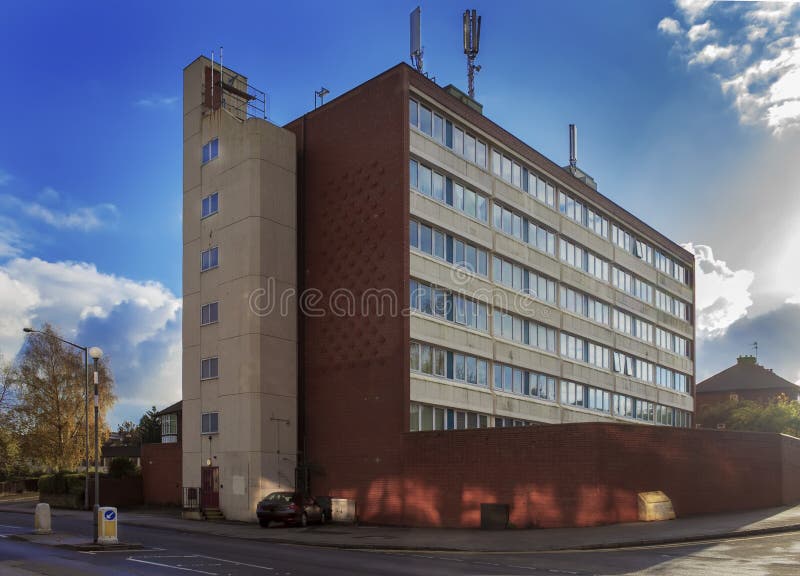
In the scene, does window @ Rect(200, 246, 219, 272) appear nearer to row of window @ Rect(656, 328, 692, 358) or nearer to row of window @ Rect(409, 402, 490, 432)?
row of window @ Rect(409, 402, 490, 432)

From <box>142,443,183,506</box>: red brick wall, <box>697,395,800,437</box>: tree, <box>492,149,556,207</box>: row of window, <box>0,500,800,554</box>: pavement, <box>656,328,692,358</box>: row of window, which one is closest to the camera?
<box>0,500,800,554</box>: pavement

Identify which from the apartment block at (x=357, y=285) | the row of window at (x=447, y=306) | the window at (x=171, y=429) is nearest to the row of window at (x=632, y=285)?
the apartment block at (x=357, y=285)

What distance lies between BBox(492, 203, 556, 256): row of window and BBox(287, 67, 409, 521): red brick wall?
810cm

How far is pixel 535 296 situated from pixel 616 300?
11.7 m

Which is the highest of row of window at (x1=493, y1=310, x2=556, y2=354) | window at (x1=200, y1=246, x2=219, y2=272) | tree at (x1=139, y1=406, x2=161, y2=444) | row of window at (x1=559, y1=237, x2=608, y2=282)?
row of window at (x1=559, y1=237, x2=608, y2=282)

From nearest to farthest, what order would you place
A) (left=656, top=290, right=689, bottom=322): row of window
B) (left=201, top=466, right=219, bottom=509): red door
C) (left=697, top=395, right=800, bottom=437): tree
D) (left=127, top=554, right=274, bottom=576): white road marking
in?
(left=127, top=554, right=274, bottom=576): white road marking, (left=201, top=466, right=219, bottom=509): red door, (left=656, top=290, right=689, bottom=322): row of window, (left=697, top=395, right=800, bottom=437): tree

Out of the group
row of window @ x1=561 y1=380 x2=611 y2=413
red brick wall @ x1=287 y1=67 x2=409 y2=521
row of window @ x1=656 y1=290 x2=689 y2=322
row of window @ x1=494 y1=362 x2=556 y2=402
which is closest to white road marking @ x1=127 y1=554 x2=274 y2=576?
red brick wall @ x1=287 y1=67 x2=409 y2=521

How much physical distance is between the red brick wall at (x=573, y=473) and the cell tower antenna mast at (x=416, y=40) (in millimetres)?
20116

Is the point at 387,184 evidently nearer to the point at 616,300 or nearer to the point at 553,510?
the point at 553,510

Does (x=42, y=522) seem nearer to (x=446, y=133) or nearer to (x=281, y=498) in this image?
(x=281, y=498)

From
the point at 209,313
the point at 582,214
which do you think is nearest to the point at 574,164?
the point at 582,214

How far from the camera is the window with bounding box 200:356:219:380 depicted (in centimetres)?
4088

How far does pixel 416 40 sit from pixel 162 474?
27954 mm

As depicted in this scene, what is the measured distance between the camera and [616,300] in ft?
183
